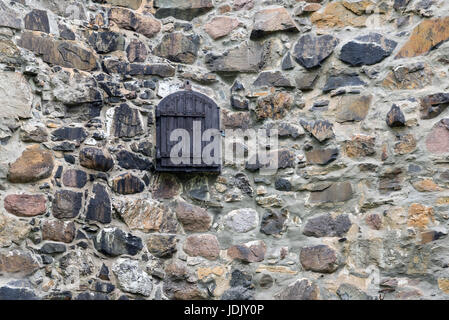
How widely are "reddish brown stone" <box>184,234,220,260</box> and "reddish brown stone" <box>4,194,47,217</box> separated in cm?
81

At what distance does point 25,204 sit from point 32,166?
0.66 ft

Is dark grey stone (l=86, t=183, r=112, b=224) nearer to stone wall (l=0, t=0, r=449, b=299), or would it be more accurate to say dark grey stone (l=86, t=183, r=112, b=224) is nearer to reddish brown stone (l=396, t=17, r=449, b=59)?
stone wall (l=0, t=0, r=449, b=299)

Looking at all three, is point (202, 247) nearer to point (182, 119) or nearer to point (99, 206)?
point (99, 206)

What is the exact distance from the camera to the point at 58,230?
265 centimetres

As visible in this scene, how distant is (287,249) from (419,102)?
1094mm

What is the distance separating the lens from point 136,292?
9.00 ft

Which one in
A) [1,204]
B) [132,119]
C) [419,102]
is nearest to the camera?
[1,204]

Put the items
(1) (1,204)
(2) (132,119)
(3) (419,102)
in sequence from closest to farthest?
(1) (1,204) < (3) (419,102) < (2) (132,119)

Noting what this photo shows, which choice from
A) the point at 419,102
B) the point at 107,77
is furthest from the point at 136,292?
the point at 419,102

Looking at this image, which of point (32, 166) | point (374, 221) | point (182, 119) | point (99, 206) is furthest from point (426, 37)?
point (32, 166)

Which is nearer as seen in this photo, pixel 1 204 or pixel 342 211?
pixel 1 204

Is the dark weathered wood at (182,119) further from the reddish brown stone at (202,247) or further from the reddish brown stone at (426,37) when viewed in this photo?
the reddish brown stone at (426,37)

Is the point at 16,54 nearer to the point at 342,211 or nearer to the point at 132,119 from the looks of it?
the point at 132,119

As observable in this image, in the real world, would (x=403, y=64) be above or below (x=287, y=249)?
above
